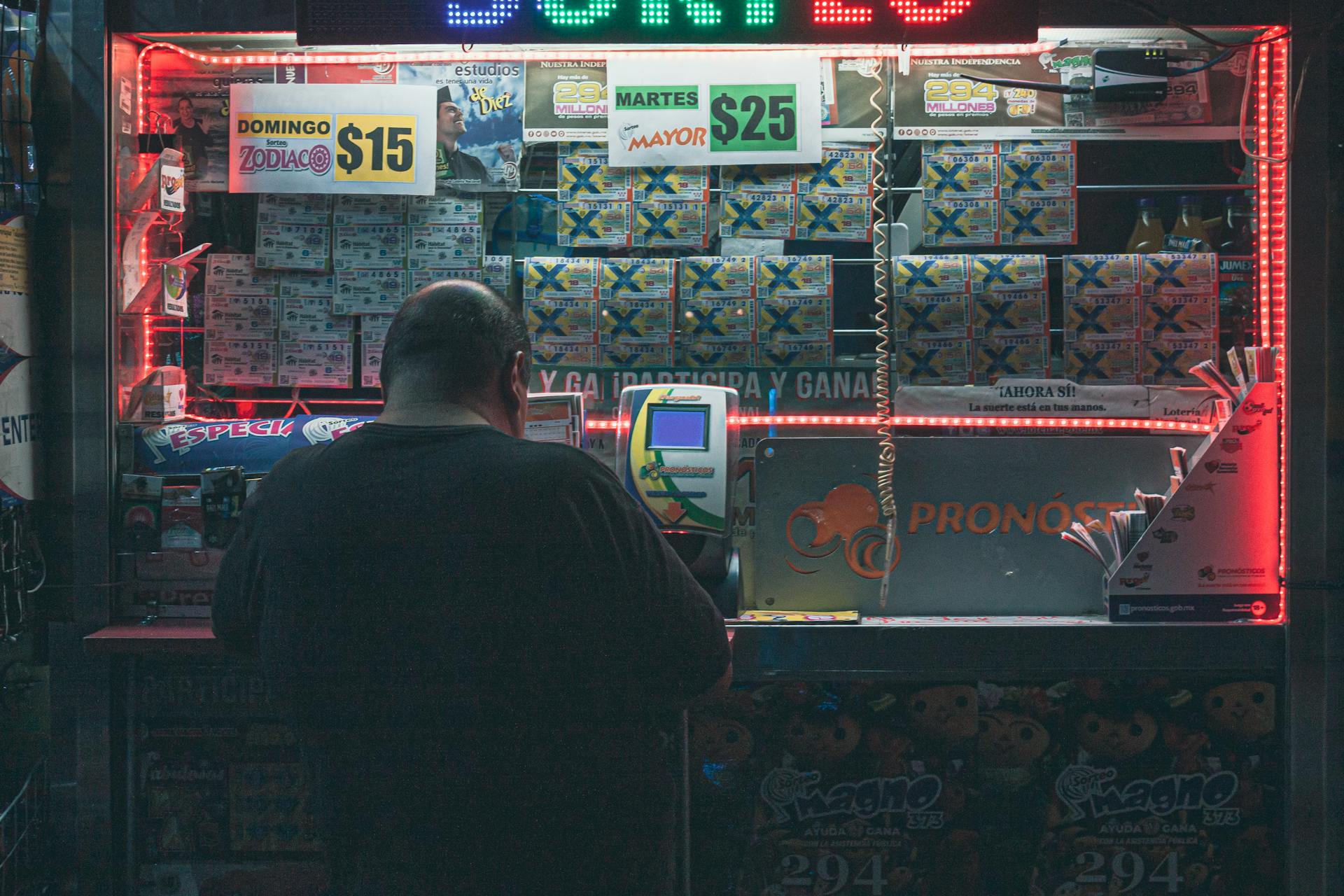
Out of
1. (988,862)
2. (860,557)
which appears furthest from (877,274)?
(988,862)

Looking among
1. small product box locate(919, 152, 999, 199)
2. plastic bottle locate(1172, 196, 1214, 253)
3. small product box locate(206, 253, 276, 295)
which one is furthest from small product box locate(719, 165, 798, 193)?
small product box locate(206, 253, 276, 295)

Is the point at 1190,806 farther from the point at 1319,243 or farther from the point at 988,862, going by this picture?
the point at 1319,243

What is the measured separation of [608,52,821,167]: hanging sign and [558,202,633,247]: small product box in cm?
23

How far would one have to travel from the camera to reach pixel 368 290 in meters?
3.58

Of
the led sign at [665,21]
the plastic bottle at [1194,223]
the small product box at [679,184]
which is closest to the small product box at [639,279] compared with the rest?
the small product box at [679,184]

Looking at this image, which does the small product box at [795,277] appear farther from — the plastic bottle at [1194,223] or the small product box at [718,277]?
the plastic bottle at [1194,223]

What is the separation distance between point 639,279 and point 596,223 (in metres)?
0.24

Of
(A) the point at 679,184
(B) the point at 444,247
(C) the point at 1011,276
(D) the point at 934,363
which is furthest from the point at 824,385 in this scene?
(B) the point at 444,247

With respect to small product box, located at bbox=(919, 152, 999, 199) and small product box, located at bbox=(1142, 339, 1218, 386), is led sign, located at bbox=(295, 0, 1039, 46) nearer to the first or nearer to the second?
small product box, located at bbox=(919, 152, 999, 199)

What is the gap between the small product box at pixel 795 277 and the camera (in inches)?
139

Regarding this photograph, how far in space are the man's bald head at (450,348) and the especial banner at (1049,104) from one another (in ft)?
7.06

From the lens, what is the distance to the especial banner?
3.42 m

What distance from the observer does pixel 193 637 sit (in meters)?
3.09

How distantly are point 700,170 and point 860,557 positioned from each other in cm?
138
